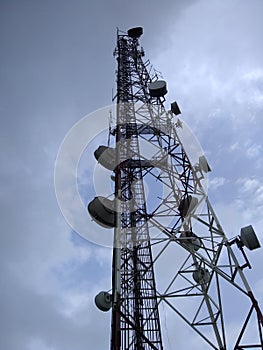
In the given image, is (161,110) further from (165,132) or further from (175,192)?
(175,192)

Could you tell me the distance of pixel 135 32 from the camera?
21.1m

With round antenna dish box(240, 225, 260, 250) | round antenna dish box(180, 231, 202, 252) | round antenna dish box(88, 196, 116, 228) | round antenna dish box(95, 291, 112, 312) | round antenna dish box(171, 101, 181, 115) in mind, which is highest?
round antenna dish box(171, 101, 181, 115)

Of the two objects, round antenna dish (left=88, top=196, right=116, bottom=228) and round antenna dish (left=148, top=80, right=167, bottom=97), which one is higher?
round antenna dish (left=148, top=80, right=167, bottom=97)

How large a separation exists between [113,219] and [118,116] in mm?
5968

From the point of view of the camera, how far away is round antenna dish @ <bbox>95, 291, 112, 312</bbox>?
30.8 ft

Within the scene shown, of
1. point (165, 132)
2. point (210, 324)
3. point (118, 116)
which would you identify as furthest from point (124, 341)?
point (118, 116)

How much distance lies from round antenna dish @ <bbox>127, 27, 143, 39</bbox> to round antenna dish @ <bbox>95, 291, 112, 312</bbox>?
17.0 m

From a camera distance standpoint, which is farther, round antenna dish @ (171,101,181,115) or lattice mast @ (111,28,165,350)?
round antenna dish @ (171,101,181,115)

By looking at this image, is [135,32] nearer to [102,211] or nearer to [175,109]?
[175,109]

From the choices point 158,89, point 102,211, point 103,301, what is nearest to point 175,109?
point 158,89

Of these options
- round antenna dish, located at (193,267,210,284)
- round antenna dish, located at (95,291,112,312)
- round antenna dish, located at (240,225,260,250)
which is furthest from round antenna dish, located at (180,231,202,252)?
round antenna dish, located at (95,291,112,312)

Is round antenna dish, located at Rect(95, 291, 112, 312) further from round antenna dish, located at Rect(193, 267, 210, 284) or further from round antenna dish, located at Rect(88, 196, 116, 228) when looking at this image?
round antenna dish, located at Rect(193, 267, 210, 284)

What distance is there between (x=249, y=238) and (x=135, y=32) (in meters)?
15.8

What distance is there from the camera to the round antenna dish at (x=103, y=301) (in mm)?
9391
